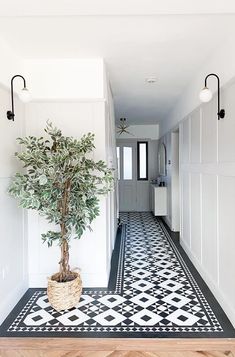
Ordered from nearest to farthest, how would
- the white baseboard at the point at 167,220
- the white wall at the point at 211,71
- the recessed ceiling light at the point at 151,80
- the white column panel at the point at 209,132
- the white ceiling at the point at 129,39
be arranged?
the white ceiling at the point at 129,39
the white wall at the point at 211,71
the white column panel at the point at 209,132
the recessed ceiling light at the point at 151,80
the white baseboard at the point at 167,220

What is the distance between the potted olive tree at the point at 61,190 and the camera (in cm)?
242

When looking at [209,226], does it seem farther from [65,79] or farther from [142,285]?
[65,79]

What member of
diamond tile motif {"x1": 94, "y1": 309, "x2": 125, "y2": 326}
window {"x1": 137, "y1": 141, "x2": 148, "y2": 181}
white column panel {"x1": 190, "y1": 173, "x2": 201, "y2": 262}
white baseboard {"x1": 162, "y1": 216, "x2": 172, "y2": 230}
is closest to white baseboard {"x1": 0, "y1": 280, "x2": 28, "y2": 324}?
diamond tile motif {"x1": 94, "y1": 309, "x2": 125, "y2": 326}

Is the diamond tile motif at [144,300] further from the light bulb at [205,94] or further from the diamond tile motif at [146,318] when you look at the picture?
the light bulb at [205,94]

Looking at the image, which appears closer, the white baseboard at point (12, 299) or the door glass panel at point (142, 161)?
the white baseboard at point (12, 299)

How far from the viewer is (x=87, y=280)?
3.06 meters

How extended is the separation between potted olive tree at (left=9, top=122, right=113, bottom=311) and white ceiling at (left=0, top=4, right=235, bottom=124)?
83 centimetres

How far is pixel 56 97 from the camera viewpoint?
9.63ft

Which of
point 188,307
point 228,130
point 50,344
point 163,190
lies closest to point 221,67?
point 228,130

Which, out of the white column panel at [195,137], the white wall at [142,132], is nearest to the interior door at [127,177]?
the white wall at [142,132]

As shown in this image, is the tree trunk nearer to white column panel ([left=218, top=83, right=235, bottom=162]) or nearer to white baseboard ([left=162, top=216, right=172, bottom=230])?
white column panel ([left=218, top=83, right=235, bottom=162])

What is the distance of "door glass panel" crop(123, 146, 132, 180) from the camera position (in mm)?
7820

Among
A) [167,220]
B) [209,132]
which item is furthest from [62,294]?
[167,220]

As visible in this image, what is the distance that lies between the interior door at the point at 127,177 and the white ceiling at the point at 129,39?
166 inches
